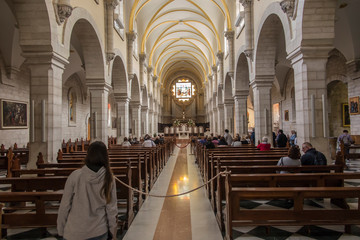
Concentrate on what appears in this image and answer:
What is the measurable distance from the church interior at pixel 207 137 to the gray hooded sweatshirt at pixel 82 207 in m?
1.37

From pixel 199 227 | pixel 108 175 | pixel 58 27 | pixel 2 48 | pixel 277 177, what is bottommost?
pixel 199 227

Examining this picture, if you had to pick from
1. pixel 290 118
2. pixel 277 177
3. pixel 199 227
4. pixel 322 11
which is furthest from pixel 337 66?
pixel 199 227

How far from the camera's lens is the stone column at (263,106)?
445 inches

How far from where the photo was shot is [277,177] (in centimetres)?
431

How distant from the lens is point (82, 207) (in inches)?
94.0

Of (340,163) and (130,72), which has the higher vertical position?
(130,72)

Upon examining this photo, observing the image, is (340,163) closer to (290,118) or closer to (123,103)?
(123,103)

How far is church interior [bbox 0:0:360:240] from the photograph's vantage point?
157 inches

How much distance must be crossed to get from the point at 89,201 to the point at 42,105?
5.41 m

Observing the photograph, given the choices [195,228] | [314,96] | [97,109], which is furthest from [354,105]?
[97,109]

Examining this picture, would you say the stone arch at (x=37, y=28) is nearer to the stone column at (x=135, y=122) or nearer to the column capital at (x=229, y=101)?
the stone column at (x=135, y=122)

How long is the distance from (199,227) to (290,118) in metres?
16.7

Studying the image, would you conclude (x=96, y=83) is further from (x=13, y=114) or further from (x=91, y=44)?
(x=13, y=114)

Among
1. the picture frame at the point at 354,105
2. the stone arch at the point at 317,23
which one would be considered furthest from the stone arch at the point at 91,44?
the picture frame at the point at 354,105
